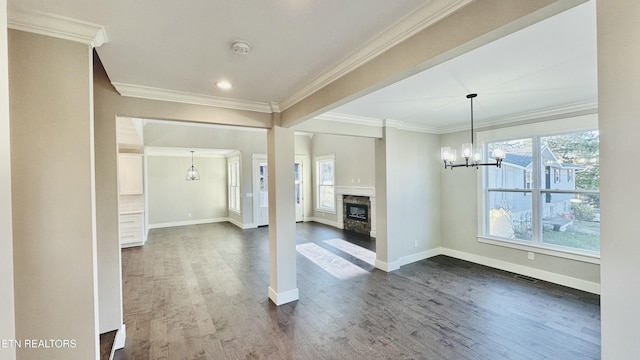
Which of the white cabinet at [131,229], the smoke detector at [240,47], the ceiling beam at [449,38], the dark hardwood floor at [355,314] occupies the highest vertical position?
the smoke detector at [240,47]

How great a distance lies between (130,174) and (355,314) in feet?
20.2

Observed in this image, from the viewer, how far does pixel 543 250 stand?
408 cm

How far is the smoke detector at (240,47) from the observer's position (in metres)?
1.82

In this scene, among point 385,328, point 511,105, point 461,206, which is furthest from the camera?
point 461,206

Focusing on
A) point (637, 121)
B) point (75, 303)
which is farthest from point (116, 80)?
point (637, 121)

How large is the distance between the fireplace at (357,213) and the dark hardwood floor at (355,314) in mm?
2379

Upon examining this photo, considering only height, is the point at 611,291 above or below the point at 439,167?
below

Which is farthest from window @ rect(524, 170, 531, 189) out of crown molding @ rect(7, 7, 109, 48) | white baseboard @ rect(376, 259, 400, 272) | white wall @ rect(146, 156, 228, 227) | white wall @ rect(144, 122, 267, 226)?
white wall @ rect(146, 156, 228, 227)

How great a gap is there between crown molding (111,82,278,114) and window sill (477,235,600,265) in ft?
13.9

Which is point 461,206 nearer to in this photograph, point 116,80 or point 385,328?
point 385,328

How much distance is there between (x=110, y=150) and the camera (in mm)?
2557

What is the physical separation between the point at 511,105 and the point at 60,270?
4.87m

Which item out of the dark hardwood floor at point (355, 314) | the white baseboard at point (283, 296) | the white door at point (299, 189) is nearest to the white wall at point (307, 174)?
the white door at point (299, 189)

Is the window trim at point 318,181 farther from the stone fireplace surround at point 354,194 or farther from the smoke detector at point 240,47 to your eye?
the smoke detector at point 240,47
